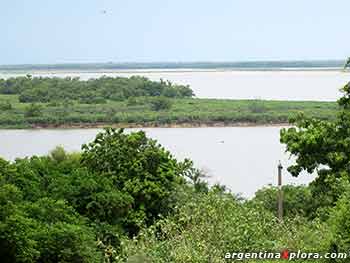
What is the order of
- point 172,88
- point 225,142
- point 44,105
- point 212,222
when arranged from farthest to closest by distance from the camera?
1. point 172,88
2. point 44,105
3. point 225,142
4. point 212,222

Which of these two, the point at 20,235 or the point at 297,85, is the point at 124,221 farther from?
the point at 297,85

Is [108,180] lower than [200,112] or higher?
higher

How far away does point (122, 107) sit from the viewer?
60.5 m

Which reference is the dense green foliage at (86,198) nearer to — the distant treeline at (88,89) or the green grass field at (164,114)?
the green grass field at (164,114)

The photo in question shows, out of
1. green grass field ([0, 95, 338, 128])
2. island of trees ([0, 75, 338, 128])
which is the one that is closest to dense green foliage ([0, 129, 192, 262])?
island of trees ([0, 75, 338, 128])

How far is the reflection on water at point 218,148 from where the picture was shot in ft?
84.7

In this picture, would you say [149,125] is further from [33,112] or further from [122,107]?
[122,107]

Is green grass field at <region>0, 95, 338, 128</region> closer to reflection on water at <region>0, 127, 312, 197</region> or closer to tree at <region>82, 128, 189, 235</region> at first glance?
reflection on water at <region>0, 127, 312, 197</region>

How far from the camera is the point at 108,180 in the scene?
1384cm

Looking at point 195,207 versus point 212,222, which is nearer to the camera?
point 212,222

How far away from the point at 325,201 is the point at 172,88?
60185 millimetres

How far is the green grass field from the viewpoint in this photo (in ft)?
169

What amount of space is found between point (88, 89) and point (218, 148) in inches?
Result: 1522

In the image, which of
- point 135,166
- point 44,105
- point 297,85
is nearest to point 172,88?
point 44,105
